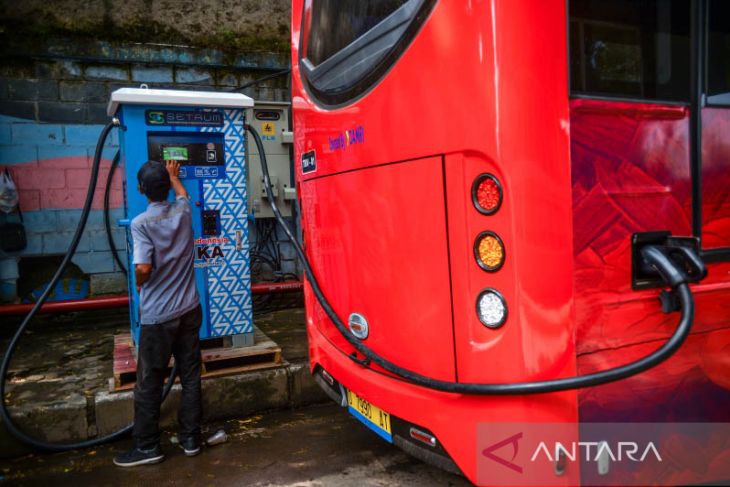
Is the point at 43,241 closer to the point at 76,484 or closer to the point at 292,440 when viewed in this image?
the point at 76,484

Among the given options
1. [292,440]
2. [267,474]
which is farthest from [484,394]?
[292,440]

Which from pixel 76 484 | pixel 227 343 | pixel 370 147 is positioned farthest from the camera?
pixel 227 343

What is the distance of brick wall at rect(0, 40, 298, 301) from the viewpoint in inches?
228

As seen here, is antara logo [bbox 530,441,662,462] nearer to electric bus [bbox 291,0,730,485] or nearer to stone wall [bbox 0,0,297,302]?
electric bus [bbox 291,0,730,485]

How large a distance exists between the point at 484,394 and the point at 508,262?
1.62ft

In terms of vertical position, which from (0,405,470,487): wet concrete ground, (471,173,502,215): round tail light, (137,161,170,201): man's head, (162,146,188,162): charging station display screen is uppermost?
(162,146,188,162): charging station display screen

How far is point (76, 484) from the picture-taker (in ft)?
10.7

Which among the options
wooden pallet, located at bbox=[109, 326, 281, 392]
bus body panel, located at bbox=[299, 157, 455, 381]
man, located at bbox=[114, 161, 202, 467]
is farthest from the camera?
wooden pallet, located at bbox=[109, 326, 281, 392]

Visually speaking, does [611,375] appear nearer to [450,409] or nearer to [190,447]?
[450,409]

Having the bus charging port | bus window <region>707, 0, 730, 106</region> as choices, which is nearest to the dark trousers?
the bus charging port

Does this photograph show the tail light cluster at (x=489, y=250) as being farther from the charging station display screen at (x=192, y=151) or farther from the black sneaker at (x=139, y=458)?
the charging station display screen at (x=192, y=151)

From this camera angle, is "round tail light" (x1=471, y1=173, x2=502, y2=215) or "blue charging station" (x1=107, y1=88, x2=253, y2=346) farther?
"blue charging station" (x1=107, y1=88, x2=253, y2=346)

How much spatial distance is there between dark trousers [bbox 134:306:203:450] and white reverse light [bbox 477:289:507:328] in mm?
2016

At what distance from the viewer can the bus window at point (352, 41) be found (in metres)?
2.43
